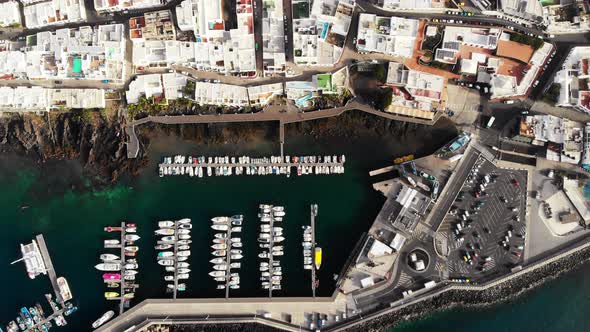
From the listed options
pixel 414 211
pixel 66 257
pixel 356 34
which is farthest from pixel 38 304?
pixel 356 34

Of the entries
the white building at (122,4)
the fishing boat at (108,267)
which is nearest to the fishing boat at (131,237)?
the fishing boat at (108,267)

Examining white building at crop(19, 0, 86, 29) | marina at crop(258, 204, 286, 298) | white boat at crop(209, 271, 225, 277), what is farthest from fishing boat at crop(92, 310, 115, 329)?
white building at crop(19, 0, 86, 29)

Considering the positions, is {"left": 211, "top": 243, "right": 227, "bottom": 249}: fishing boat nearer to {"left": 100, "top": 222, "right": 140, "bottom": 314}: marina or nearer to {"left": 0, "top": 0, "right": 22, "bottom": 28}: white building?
{"left": 100, "top": 222, "right": 140, "bottom": 314}: marina

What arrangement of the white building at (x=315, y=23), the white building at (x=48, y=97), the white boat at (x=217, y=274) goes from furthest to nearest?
the white boat at (x=217, y=274), the white building at (x=48, y=97), the white building at (x=315, y=23)

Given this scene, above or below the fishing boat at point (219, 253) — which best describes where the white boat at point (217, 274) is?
below

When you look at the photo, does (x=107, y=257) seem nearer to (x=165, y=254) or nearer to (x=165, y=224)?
(x=165, y=254)

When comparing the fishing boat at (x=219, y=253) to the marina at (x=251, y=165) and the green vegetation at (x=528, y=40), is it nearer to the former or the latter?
the marina at (x=251, y=165)

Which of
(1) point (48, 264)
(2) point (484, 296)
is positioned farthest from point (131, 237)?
(2) point (484, 296)
